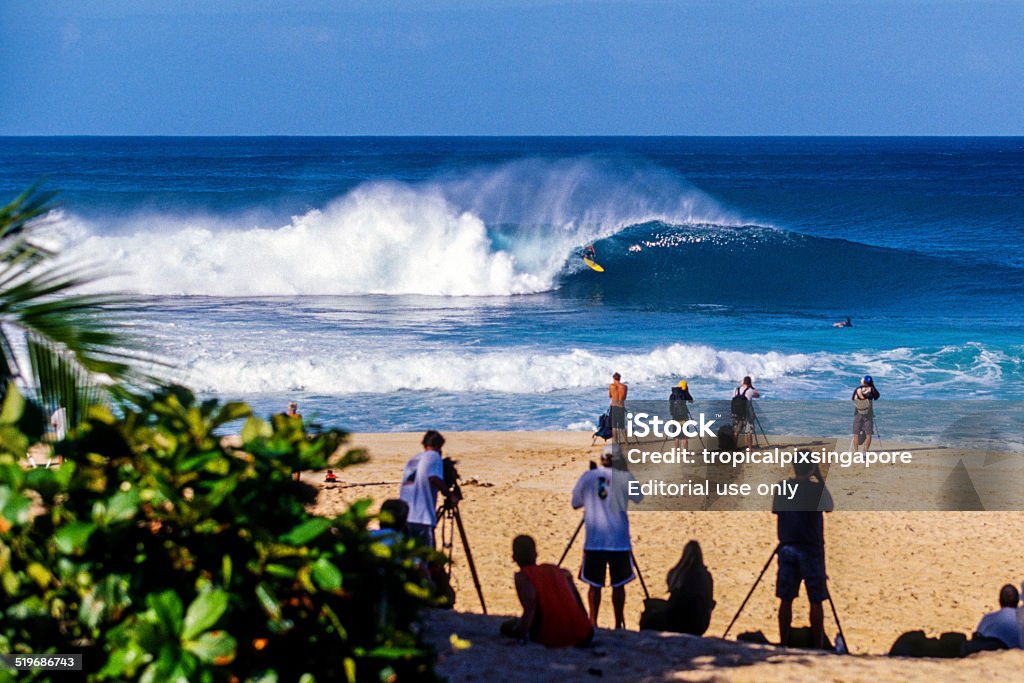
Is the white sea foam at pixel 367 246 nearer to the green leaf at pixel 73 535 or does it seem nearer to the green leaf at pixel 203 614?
the green leaf at pixel 73 535

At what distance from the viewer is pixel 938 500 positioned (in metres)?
12.0

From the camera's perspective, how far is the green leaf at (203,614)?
3.33 m

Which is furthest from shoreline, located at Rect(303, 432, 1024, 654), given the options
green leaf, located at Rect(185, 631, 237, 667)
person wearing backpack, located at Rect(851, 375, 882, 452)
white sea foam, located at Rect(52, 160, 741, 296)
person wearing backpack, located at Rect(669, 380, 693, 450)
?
white sea foam, located at Rect(52, 160, 741, 296)

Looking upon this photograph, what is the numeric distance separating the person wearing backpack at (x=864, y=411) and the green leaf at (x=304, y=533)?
37.3 feet

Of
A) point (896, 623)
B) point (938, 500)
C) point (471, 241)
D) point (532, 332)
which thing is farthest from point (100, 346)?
point (471, 241)

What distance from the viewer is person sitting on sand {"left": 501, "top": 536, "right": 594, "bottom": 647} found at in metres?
6.00

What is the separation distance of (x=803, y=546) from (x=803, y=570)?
0.14 meters

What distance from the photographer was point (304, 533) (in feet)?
11.6

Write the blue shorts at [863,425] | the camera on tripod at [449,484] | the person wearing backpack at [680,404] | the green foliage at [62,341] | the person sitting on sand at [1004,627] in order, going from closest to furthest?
the green foliage at [62,341] < the person sitting on sand at [1004,627] < the camera on tripod at [449,484] < the blue shorts at [863,425] < the person wearing backpack at [680,404]

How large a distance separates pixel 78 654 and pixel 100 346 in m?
1.10

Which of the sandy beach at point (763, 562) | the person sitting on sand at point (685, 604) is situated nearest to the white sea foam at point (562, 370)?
the sandy beach at point (763, 562)

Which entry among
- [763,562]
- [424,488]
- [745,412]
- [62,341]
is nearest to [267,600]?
[62,341]

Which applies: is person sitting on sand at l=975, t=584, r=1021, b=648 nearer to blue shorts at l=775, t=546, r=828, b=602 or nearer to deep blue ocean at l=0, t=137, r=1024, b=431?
blue shorts at l=775, t=546, r=828, b=602

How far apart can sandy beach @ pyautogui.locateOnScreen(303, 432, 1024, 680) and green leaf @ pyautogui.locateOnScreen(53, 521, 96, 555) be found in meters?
2.49
